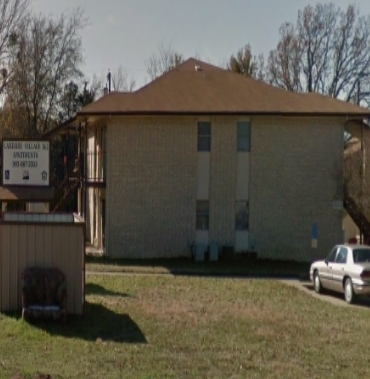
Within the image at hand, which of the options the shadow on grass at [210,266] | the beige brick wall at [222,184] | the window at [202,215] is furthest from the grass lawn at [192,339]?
the window at [202,215]

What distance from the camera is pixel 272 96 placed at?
27.5m

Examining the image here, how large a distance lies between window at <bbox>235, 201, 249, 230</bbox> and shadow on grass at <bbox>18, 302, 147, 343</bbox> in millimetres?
13612

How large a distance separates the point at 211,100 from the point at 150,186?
477cm

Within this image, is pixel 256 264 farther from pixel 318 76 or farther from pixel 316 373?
pixel 318 76

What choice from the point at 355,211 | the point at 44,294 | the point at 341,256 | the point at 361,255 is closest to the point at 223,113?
the point at 355,211

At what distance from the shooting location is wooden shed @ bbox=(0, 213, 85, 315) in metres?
13.0

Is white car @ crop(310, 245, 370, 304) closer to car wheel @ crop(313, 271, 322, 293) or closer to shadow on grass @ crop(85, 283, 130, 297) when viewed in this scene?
car wheel @ crop(313, 271, 322, 293)

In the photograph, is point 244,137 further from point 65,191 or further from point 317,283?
point 65,191

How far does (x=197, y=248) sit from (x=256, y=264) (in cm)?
259

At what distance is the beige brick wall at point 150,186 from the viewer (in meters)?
25.9

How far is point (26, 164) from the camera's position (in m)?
19.2

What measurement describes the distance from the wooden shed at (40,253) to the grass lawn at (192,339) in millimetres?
562

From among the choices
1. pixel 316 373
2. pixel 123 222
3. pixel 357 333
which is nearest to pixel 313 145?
pixel 123 222

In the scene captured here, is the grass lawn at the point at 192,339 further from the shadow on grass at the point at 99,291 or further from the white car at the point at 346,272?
the white car at the point at 346,272
